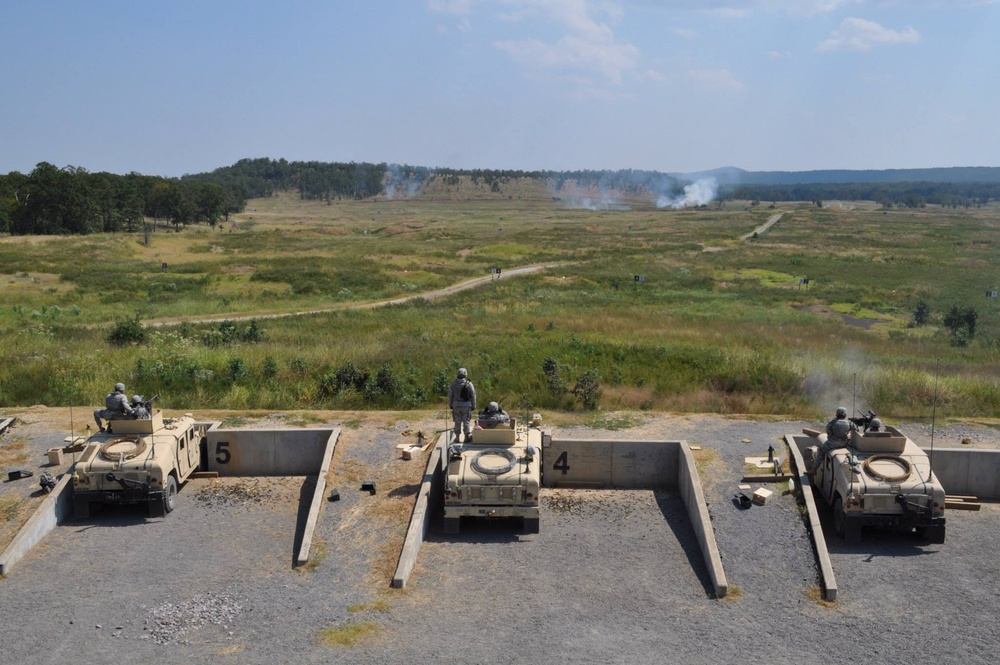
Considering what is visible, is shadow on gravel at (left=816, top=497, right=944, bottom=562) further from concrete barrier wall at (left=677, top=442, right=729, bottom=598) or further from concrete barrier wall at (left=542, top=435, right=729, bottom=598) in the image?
concrete barrier wall at (left=542, top=435, right=729, bottom=598)

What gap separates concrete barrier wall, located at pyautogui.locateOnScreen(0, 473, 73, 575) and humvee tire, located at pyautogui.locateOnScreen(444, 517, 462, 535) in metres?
7.66

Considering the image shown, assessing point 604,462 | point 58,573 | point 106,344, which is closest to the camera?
point 58,573

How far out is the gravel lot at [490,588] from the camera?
1255 cm

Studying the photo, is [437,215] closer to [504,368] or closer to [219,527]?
[504,368]

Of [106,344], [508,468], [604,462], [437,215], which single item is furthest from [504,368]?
[437,215]

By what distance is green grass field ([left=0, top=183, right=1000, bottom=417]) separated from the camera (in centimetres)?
2516

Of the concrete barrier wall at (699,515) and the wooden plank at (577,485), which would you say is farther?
the wooden plank at (577,485)

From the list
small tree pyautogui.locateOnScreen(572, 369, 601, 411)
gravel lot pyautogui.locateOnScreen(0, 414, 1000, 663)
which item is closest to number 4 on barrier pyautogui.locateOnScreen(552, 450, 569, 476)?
gravel lot pyautogui.locateOnScreen(0, 414, 1000, 663)

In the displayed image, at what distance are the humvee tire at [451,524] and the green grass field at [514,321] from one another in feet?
25.8

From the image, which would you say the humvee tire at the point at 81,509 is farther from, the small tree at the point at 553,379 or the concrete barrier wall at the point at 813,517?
the concrete barrier wall at the point at 813,517

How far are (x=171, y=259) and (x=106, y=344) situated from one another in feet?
154

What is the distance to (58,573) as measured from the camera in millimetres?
14984

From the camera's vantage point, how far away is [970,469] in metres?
18.8

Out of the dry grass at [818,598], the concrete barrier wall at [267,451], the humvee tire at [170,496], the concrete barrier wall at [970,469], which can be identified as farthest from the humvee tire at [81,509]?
the concrete barrier wall at [970,469]
